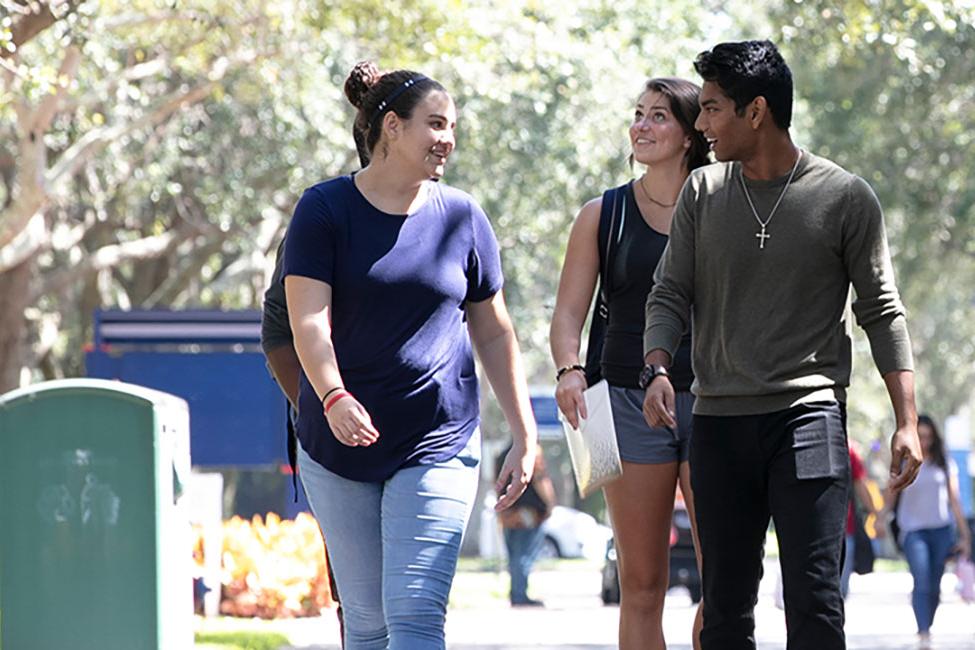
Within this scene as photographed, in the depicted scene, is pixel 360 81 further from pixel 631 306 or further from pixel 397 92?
pixel 631 306

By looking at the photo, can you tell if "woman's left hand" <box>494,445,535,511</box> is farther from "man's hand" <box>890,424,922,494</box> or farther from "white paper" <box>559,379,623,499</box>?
"man's hand" <box>890,424,922,494</box>

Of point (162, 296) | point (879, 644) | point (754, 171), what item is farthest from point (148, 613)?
point (162, 296)

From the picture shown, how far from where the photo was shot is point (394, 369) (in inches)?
218

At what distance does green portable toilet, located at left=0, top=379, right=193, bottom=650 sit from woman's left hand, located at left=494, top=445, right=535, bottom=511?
2.84 metres

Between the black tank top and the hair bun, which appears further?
the black tank top

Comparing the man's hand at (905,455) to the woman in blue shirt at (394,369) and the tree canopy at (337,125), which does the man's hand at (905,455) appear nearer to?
the woman in blue shirt at (394,369)

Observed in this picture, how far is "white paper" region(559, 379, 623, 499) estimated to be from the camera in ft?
20.1

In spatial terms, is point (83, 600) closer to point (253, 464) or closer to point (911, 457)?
point (911, 457)

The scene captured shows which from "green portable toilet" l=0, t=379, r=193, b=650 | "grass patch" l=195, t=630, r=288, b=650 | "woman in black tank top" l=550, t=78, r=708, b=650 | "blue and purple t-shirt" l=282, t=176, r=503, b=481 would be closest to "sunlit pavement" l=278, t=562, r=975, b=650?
"grass patch" l=195, t=630, r=288, b=650

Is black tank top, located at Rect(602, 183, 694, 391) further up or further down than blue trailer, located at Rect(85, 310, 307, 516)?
further down

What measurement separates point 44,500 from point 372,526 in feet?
10.2

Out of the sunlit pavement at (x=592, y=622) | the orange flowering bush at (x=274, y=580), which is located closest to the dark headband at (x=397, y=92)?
the sunlit pavement at (x=592, y=622)

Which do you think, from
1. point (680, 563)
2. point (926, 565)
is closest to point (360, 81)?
point (926, 565)

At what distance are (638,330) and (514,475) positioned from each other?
3.24 feet
